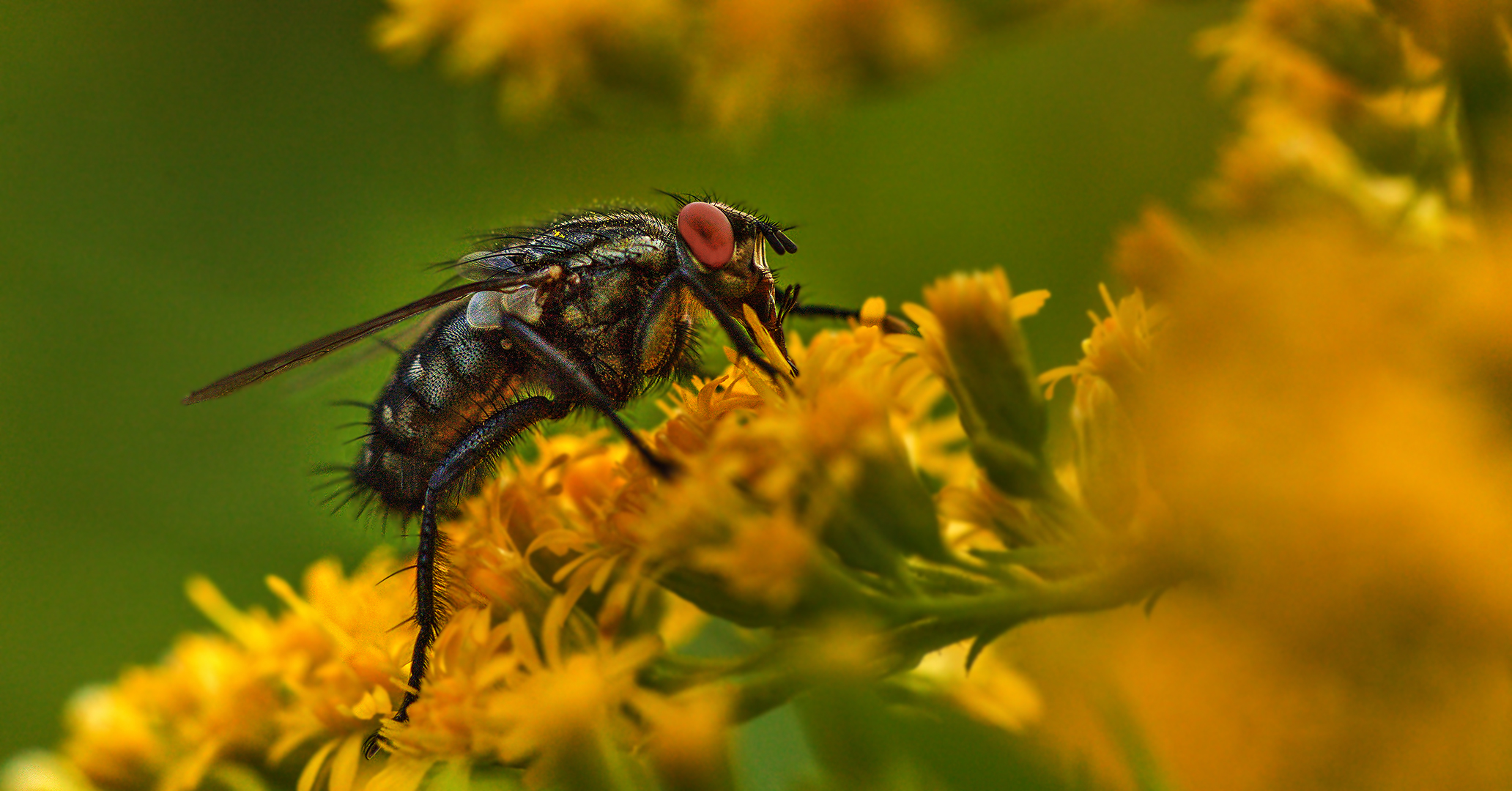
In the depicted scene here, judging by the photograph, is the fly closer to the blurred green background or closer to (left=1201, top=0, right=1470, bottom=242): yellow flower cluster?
the blurred green background

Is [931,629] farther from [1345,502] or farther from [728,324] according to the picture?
[1345,502]

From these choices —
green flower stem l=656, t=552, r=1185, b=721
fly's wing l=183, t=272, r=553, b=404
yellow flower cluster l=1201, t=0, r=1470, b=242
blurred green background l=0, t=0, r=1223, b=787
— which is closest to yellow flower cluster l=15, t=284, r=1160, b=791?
green flower stem l=656, t=552, r=1185, b=721

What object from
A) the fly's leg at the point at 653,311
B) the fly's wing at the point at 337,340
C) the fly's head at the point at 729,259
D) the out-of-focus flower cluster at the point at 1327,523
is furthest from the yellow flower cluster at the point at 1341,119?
the fly's wing at the point at 337,340

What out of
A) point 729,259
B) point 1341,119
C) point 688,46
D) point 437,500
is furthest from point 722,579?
point 688,46

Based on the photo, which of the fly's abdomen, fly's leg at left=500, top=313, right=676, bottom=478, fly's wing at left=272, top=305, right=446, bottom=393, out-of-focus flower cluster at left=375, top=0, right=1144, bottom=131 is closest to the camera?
fly's leg at left=500, top=313, right=676, bottom=478

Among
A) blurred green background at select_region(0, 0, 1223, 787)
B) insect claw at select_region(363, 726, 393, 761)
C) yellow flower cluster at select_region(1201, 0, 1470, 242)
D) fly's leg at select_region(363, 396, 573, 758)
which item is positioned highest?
Result: blurred green background at select_region(0, 0, 1223, 787)

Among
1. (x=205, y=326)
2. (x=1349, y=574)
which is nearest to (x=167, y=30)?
(x=205, y=326)

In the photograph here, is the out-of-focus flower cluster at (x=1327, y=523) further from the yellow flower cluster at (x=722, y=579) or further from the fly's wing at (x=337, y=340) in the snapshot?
the fly's wing at (x=337, y=340)
